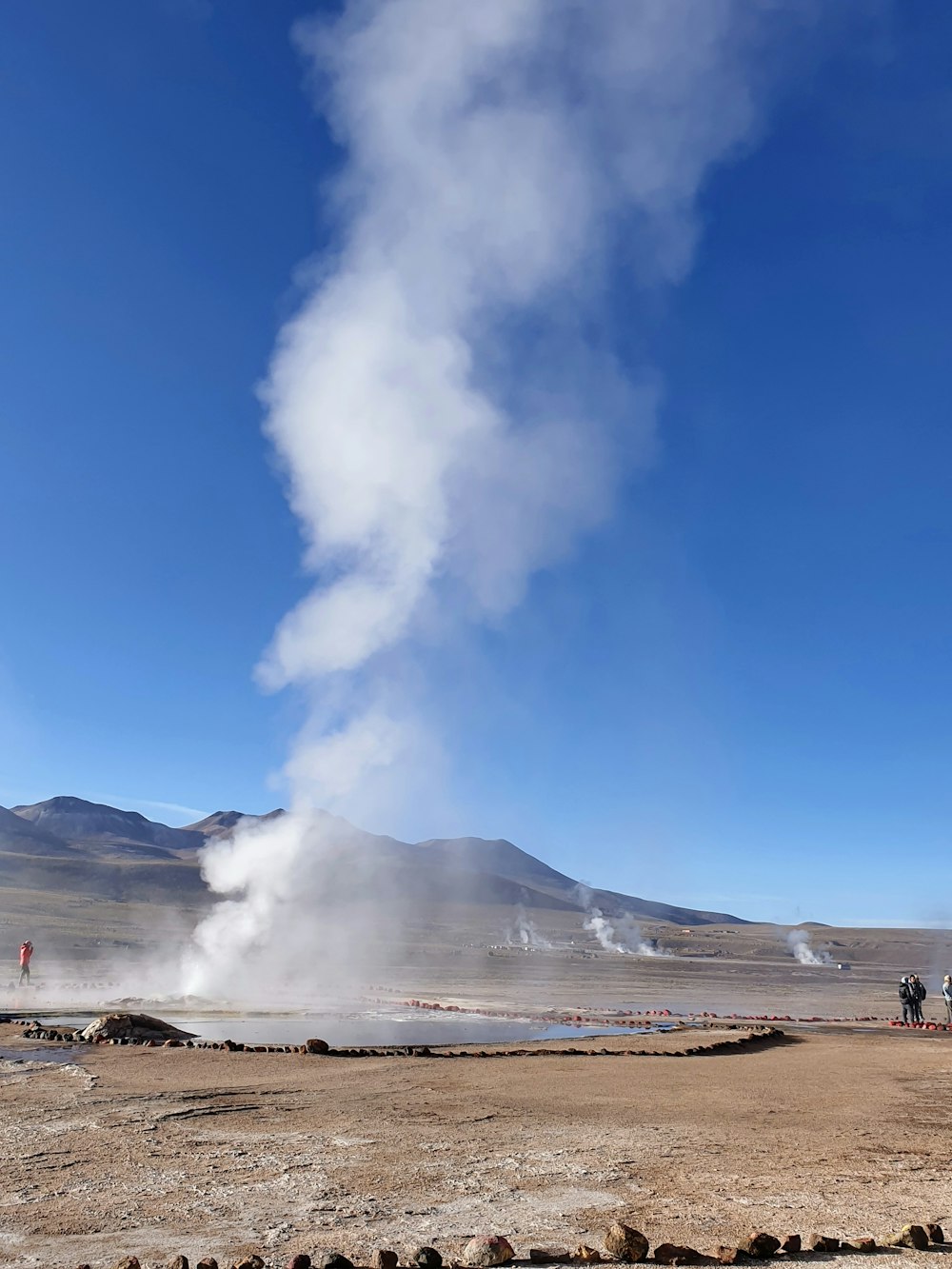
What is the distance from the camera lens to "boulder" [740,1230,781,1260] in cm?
655

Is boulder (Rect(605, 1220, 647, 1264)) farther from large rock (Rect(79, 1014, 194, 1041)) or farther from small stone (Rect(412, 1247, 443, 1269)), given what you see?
large rock (Rect(79, 1014, 194, 1041))

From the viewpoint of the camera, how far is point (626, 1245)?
642 centimetres

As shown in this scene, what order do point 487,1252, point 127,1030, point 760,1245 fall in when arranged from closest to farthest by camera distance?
point 487,1252
point 760,1245
point 127,1030

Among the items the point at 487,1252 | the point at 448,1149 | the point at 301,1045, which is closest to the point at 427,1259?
the point at 487,1252

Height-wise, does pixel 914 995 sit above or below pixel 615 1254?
below

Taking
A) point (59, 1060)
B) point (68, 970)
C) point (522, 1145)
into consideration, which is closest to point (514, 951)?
point (68, 970)

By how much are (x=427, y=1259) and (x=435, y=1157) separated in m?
3.69

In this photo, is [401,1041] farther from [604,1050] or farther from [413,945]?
[413,945]

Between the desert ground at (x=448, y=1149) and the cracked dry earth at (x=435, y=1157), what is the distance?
3 cm

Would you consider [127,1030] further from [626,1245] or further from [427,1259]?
[626,1245]

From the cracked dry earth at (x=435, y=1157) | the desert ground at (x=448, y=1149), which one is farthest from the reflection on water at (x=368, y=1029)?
the cracked dry earth at (x=435, y=1157)

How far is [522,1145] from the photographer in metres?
10.3

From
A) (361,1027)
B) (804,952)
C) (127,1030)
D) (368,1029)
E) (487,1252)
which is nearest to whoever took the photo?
(487,1252)

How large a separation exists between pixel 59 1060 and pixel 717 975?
2289 inches
